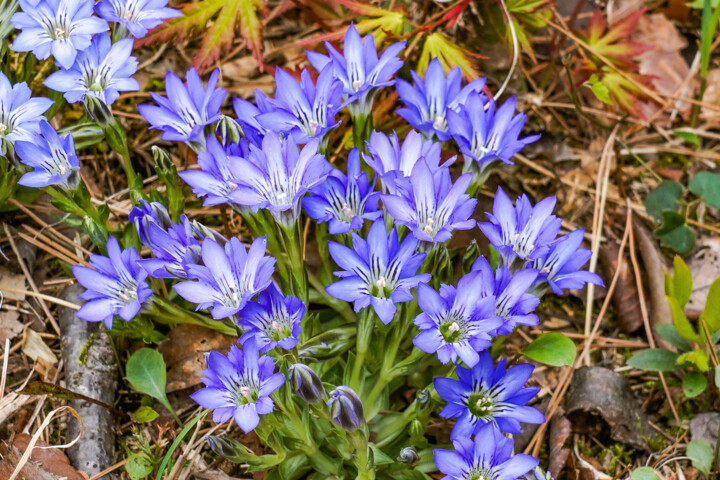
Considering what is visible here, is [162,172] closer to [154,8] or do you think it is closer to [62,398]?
[154,8]

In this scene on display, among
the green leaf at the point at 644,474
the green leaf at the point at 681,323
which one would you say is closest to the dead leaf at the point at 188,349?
the green leaf at the point at 644,474

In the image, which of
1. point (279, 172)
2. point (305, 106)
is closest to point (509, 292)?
point (279, 172)

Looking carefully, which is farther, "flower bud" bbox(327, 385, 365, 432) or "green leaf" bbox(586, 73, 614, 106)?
"green leaf" bbox(586, 73, 614, 106)

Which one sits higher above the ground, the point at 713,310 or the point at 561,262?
the point at 561,262

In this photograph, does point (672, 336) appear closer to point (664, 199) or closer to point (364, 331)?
point (664, 199)

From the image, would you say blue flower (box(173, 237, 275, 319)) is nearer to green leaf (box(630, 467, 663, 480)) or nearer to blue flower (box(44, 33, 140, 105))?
blue flower (box(44, 33, 140, 105))

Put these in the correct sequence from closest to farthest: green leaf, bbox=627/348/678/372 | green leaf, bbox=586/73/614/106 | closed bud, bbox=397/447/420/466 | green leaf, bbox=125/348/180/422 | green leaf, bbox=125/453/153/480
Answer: closed bud, bbox=397/447/420/466 → green leaf, bbox=125/453/153/480 → green leaf, bbox=125/348/180/422 → green leaf, bbox=627/348/678/372 → green leaf, bbox=586/73/614/106

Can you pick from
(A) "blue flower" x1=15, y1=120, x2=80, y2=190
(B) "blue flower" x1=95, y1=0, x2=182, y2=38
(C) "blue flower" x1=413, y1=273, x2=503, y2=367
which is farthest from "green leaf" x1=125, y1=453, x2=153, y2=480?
(B) "blue flower" x1=95, y1=0, x2=182, y2=38
